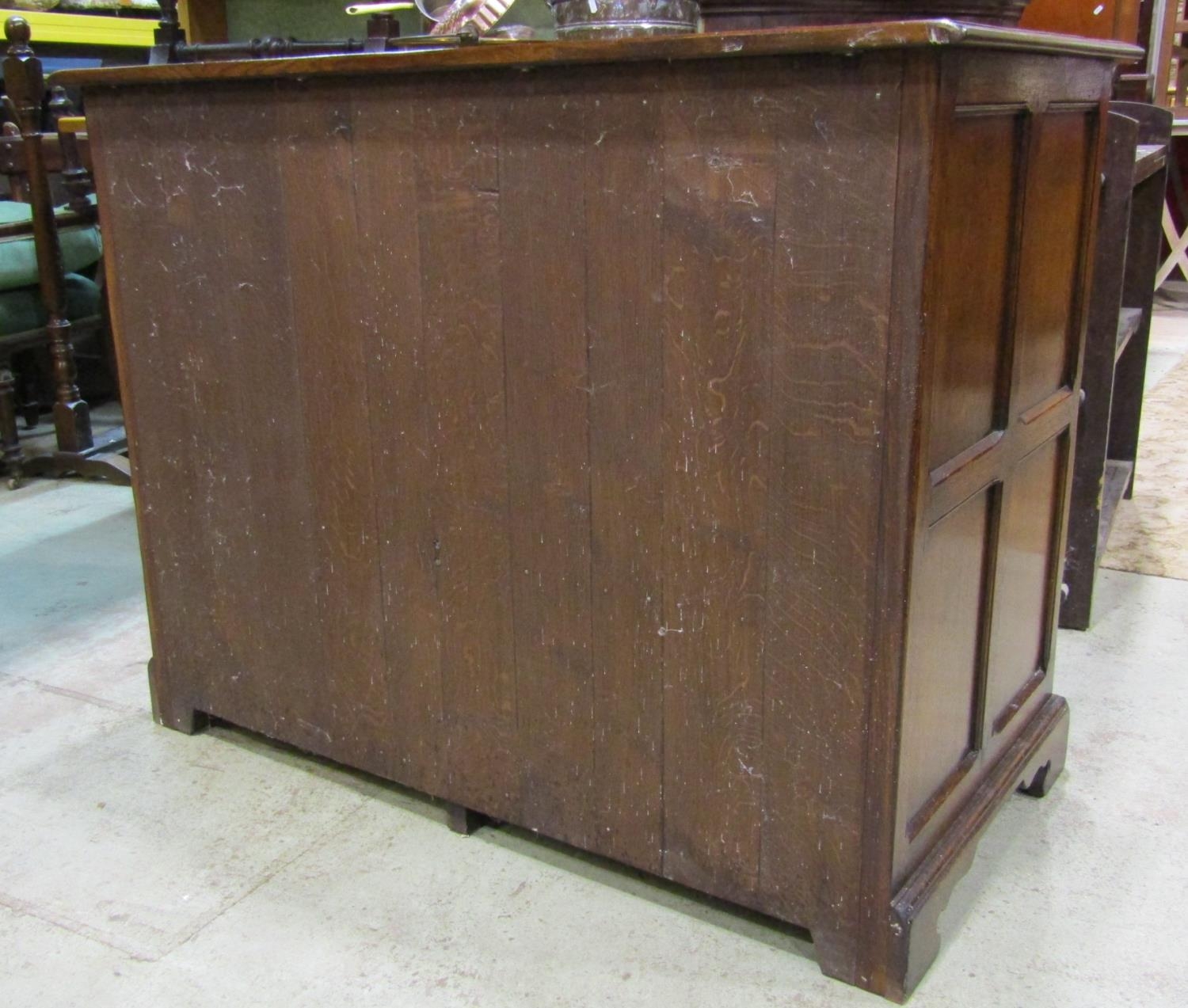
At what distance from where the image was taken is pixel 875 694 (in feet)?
4.68

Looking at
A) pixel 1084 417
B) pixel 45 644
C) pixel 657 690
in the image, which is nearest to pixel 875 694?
pixel 657 690

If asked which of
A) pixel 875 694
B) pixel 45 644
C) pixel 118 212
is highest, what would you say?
pixel 118 212

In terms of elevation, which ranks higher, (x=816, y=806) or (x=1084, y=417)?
(x=1084, y=417)

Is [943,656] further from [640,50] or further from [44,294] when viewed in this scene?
[44,294]

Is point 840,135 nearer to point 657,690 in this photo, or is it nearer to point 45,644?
point 657,690

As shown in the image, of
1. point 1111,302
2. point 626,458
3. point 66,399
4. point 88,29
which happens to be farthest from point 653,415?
point 88,29

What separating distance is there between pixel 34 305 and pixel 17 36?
0.77 meters

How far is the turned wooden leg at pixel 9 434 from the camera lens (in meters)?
3.70

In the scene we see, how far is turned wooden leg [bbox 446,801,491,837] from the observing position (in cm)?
186

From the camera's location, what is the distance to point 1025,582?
1832 millimetres

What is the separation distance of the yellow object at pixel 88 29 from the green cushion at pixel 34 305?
159 cm

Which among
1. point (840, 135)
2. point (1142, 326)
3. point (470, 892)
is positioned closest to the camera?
point (840, 135)

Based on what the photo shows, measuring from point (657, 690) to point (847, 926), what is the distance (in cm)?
36

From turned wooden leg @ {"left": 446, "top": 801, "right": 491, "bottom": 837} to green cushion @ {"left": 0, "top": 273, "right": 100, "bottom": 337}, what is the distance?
2608 mm
